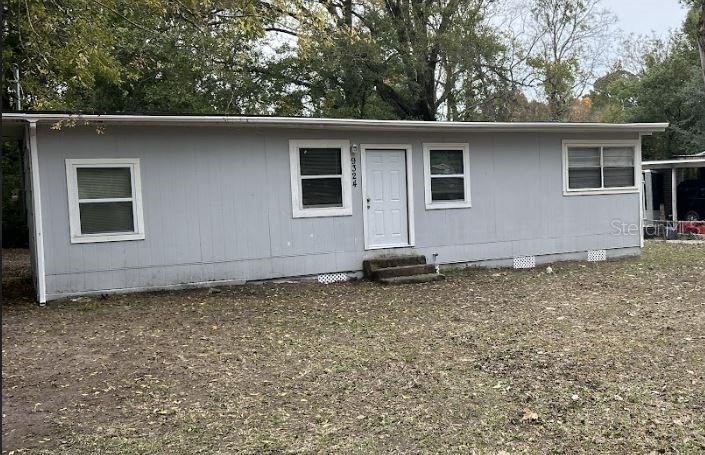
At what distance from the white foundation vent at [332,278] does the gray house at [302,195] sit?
115 millimetres

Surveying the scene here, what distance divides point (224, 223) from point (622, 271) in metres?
6.70

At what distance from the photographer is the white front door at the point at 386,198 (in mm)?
9719

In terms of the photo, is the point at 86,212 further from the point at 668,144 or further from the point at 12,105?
the point at 668,144

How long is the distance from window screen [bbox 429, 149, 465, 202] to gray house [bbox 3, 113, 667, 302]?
0.02 meters

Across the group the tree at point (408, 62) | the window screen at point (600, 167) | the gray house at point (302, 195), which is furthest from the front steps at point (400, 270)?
the tree at point (408, 62)

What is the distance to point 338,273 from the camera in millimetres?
9539

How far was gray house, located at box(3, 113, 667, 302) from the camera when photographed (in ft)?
26.3

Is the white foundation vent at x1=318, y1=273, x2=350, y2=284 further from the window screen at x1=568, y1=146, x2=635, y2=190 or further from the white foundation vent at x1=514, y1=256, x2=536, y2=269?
the window screen at x1=568, y1=146, x2=635, y2=190

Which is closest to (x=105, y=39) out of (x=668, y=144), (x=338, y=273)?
(x=338, y=273)

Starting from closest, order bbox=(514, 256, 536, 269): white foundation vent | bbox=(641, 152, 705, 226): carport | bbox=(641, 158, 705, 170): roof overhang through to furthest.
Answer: bbox=(514, 256, 536, 269): white foundation vent → bbox=(641, 158, 705, 170): roof overhang → bbox=(641, 152, 705, 226): carport

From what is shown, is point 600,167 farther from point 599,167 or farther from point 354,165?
point 354,165

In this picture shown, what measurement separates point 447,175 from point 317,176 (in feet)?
7.80

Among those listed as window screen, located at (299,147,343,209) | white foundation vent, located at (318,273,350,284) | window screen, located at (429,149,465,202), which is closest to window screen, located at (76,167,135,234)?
window screen, located at (299,147,343,209)

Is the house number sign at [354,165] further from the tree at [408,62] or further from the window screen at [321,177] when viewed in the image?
the tree at [408,62]
